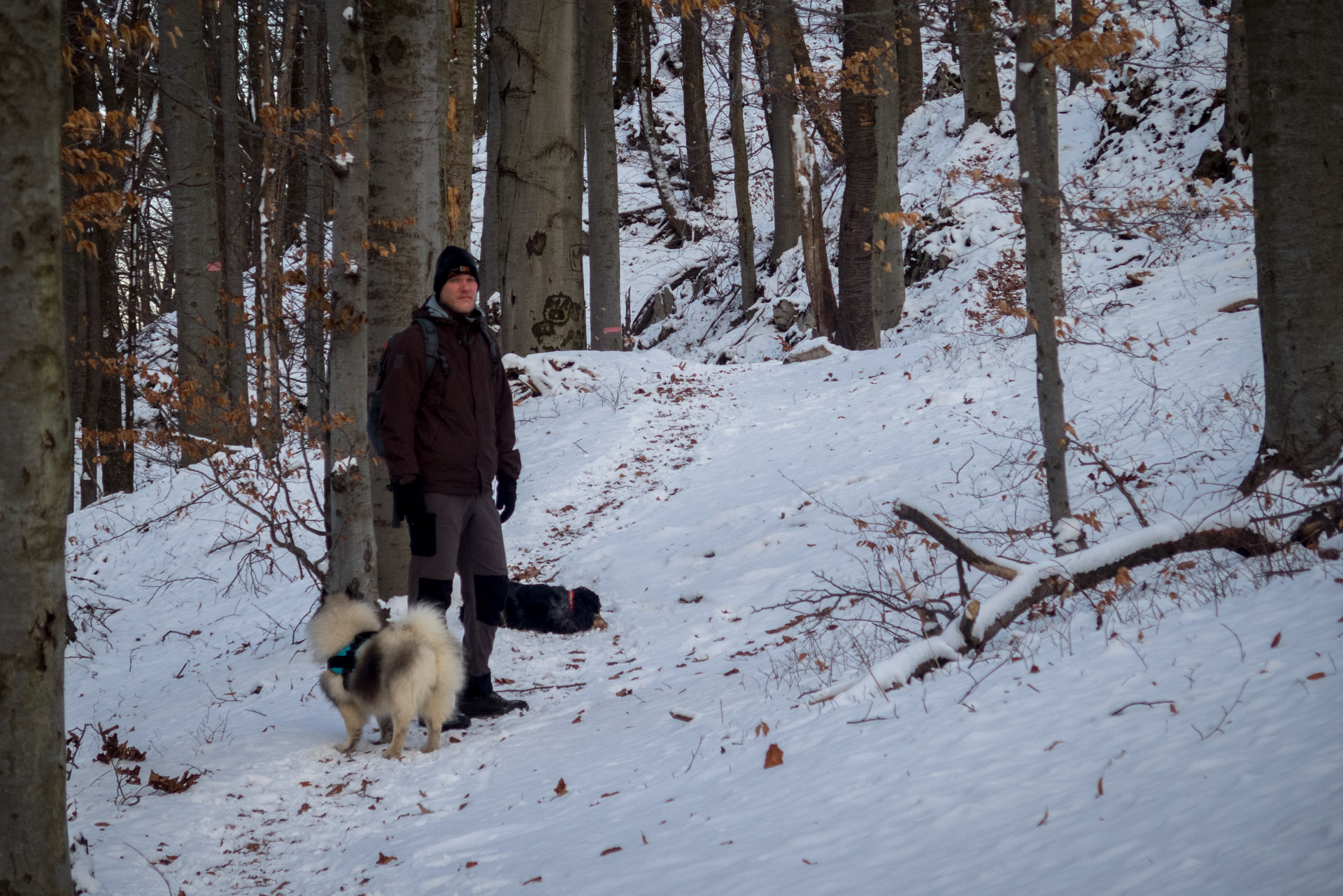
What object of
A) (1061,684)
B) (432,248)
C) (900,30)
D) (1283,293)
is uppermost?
(900,30)

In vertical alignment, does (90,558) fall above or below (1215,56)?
below

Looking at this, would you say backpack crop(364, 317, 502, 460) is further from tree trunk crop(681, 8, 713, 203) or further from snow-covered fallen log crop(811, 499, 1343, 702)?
tree trunk crop(681, 8, 713, 203)

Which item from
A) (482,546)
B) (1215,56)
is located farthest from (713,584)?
(1215,56)

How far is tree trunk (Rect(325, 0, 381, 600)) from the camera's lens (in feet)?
18.7

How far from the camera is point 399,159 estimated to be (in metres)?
6.18

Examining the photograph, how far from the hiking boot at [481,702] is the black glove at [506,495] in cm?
89

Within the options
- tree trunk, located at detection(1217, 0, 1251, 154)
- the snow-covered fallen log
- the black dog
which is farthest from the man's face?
tree trunk, located at detection(1217, 0, 1251, 154)

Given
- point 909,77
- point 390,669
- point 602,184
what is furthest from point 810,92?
point 390,669

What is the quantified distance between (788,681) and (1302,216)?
13.0ft

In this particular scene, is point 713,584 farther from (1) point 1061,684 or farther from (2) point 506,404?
(1) point 1061,684

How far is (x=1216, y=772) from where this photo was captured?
2.46m

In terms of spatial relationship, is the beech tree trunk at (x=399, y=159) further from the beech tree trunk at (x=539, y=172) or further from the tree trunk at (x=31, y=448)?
the beech tree trunk at (x=539, y=172)

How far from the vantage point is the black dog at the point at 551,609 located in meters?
6.42

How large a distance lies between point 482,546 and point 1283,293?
478cm
